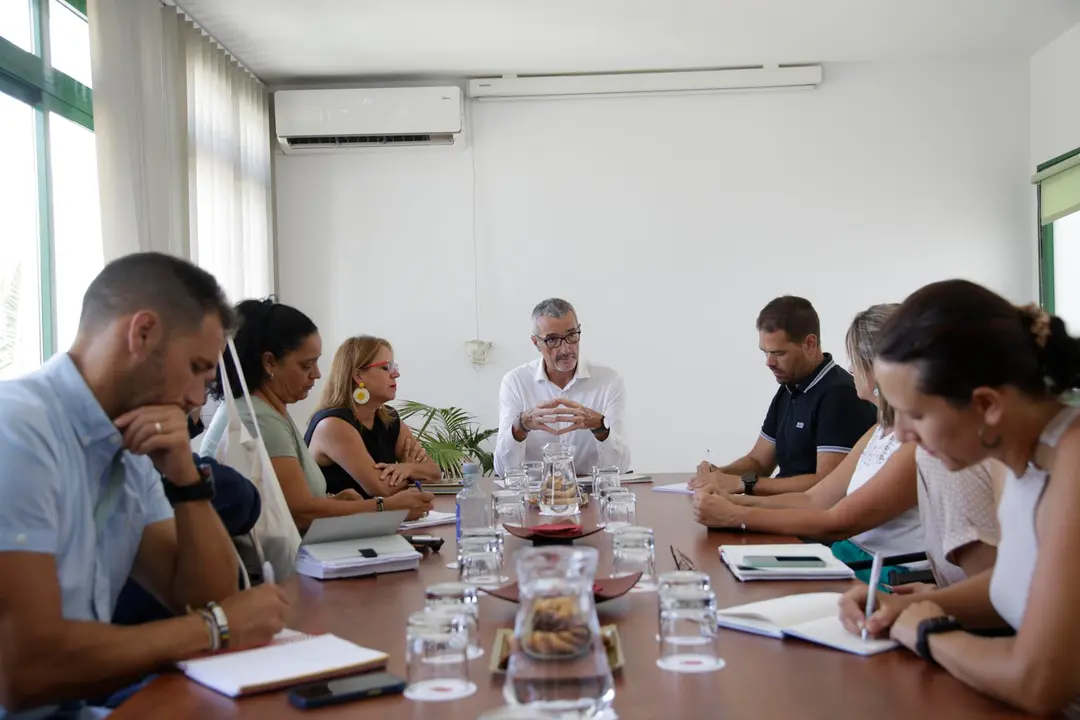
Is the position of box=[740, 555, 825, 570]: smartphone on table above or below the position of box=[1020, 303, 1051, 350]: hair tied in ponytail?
below

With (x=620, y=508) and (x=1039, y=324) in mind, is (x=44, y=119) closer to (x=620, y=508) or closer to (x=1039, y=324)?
(x=620, y=508)

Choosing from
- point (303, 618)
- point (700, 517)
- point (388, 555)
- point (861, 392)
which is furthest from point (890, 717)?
point (861, 392)

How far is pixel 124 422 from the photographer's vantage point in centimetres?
174

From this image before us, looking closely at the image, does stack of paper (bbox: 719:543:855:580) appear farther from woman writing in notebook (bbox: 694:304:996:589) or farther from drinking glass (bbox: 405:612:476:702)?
drinking glass (bbox: 405:612:476:702)

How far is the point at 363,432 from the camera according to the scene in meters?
3.88

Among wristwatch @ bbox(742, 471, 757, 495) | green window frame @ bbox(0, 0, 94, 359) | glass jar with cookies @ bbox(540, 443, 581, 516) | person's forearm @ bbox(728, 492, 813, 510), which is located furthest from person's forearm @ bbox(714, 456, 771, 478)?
green window frame @ bbox(0, 0, 94, 359)

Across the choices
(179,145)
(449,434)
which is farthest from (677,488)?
(179,145)

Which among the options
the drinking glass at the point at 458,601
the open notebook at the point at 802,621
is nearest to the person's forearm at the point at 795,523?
the open notebook at the point at 802,621

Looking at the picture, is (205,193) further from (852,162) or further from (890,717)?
(890,717)

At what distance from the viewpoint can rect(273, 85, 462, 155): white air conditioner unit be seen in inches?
251

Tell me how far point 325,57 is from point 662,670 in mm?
5388

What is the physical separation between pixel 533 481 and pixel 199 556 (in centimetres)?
189

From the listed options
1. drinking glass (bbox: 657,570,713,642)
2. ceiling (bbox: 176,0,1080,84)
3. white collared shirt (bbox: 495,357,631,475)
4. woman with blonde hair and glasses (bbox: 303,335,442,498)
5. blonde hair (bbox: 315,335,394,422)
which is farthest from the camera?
ceiling (bbox: 176,0,1080,84)

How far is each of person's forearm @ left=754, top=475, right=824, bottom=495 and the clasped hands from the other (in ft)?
2.88
